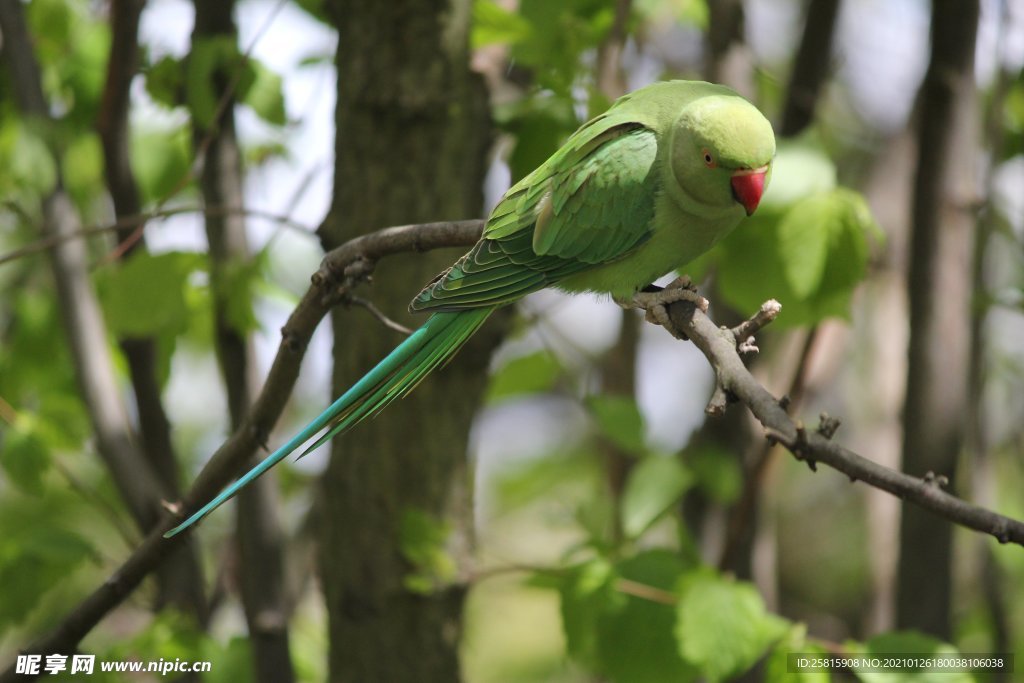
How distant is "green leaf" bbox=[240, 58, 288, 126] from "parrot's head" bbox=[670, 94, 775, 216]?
154 cm

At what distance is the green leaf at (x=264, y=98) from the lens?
3352mm

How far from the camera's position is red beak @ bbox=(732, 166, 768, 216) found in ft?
7.63

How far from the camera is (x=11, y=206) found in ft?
10.4

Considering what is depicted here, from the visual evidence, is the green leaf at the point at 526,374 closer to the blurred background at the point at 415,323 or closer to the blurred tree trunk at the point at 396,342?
the blurred background at the point at 415,323

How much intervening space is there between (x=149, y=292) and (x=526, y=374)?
60.0 inches

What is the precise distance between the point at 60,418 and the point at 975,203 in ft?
11.2

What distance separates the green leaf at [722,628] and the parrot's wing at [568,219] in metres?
0.98

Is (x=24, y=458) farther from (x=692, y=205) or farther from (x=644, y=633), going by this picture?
(x=692, y=205)

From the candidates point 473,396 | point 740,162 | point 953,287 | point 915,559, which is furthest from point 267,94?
point 915,559

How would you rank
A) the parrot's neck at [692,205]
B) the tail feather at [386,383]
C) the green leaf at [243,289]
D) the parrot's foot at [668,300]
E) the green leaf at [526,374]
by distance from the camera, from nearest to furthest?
the tail feather at [386,383], the parrot's foot at [668,300], the parrot's neck at [692,205], the green leaf at [243,289], the green leaf at [526,374]

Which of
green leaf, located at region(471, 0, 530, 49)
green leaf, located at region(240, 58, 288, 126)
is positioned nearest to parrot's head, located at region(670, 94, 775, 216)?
green leaf, located at region(471, 0, 530, 49)

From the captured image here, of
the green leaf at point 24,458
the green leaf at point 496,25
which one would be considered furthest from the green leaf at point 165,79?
the green leaf at point 24,458

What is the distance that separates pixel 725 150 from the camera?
2301mm

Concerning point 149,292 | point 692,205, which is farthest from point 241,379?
point 692,205
